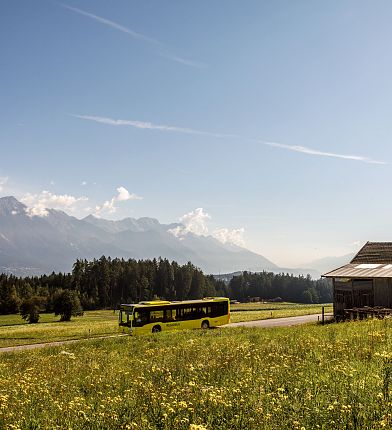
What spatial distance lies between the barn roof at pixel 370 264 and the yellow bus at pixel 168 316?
1361 cm

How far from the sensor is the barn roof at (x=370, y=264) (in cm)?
3966

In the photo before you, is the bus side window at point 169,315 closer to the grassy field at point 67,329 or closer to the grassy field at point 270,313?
the grassy field at point 67,329

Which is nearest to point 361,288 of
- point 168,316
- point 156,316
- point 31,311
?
point 168,316

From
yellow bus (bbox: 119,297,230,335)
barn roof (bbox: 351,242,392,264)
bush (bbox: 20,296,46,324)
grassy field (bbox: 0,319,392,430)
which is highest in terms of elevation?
barn roof (bbox: 351,242,392,264)

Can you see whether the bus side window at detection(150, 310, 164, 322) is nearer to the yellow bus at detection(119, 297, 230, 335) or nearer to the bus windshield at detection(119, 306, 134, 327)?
the yellow bus at detection(119, 297, 230, 335)

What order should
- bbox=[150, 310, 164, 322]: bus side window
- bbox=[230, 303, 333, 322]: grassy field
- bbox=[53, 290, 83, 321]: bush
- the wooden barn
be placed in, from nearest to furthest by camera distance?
the wooden barn, bbox=[150, 310, 164, 322]: bus side window, bbox=[230, 303, 333, 322]: grassy field, bbox=[53, 290, 83, 321]: bush

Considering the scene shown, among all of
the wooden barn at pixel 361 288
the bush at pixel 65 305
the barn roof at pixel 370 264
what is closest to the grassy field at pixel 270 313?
the barn roof at pixel 370 264

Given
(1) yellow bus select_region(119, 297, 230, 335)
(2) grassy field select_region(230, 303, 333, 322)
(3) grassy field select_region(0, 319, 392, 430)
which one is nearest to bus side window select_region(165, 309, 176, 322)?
(1) yellow bus select_region(119, 297, 230, 335)

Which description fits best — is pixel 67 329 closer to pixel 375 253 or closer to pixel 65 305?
pixel 65 305

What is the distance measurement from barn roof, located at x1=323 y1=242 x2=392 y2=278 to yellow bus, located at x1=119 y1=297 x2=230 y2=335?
13.6 metres

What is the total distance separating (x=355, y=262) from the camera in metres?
48.9

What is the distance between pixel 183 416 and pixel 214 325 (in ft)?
126

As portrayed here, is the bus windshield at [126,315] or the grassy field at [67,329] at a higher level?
the bus windshield at [126,315]

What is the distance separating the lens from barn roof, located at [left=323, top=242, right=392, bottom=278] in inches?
1561
